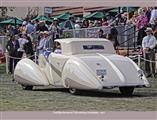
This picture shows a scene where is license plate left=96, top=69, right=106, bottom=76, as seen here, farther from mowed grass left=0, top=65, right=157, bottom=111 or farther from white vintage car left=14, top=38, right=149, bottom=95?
mowed grass left=0, top=65, right=157, bottom=111

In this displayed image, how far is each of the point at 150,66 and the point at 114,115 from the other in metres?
10.3

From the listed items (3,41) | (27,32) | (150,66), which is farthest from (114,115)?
(3,41)

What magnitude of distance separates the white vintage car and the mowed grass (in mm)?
317

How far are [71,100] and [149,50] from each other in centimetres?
756

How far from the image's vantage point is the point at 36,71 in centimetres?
1642

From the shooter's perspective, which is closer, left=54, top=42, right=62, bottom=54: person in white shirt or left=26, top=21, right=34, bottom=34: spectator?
left=54, top=42, right=62, bottom=54: person in white shirt

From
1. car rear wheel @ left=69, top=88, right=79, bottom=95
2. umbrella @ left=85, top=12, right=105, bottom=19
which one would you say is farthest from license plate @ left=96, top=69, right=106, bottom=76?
umbrella @ left=85, top=12, right=105, bottom=19

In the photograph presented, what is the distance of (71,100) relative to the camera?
1345 cm

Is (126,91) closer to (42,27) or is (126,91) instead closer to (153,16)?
(153,16)

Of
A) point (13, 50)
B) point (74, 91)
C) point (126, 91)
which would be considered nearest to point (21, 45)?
point (13, 50)

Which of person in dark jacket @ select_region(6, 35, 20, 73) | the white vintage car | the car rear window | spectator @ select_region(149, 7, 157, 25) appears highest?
spectator @ select_region(149, 7, 157, 25)

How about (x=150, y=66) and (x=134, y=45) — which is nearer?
(x=150, y=66)

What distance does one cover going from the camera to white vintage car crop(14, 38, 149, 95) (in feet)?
46.6
